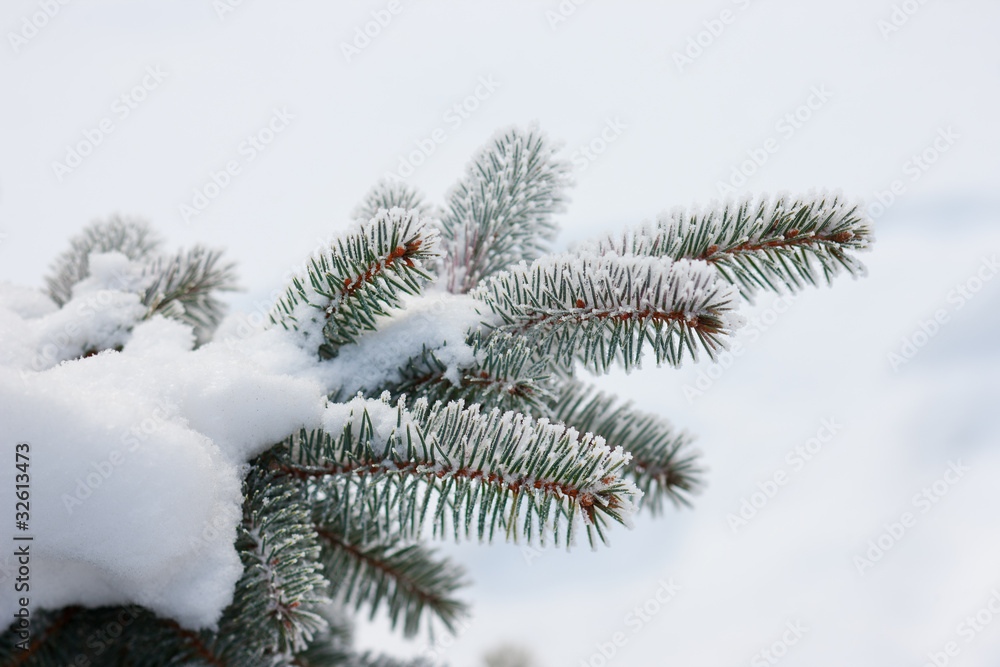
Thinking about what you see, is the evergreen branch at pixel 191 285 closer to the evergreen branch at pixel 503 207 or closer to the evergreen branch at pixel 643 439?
the evergreen branch at pixel 503 207

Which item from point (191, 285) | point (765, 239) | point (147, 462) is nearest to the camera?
point (147, 462)

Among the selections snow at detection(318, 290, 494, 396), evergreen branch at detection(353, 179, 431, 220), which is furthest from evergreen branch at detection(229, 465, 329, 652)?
evergreen branch at detection(353, 179, 431, 220)

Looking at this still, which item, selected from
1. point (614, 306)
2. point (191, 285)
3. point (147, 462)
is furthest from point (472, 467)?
point (191, 285)

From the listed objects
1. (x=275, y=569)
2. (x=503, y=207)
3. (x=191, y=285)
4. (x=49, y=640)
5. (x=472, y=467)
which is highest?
(x=503, y=207)

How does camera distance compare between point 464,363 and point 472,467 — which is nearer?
point 472,467

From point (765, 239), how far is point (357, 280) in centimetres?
58

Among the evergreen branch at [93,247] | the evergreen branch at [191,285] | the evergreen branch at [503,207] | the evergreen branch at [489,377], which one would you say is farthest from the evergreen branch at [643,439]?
the evergreen branch at [93,247]

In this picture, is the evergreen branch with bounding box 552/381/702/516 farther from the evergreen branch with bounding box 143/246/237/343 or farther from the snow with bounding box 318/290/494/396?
the evergreen branch with bounding box 143/246/237/343

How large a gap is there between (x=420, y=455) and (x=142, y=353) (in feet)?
1.80

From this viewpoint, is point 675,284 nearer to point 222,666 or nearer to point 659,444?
point 659,444

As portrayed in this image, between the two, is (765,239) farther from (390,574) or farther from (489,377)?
(390,574)

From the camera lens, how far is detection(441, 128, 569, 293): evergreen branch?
108 cm

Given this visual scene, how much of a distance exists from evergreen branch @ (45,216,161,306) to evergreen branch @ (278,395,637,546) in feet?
2.95

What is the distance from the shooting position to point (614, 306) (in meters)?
0.79
